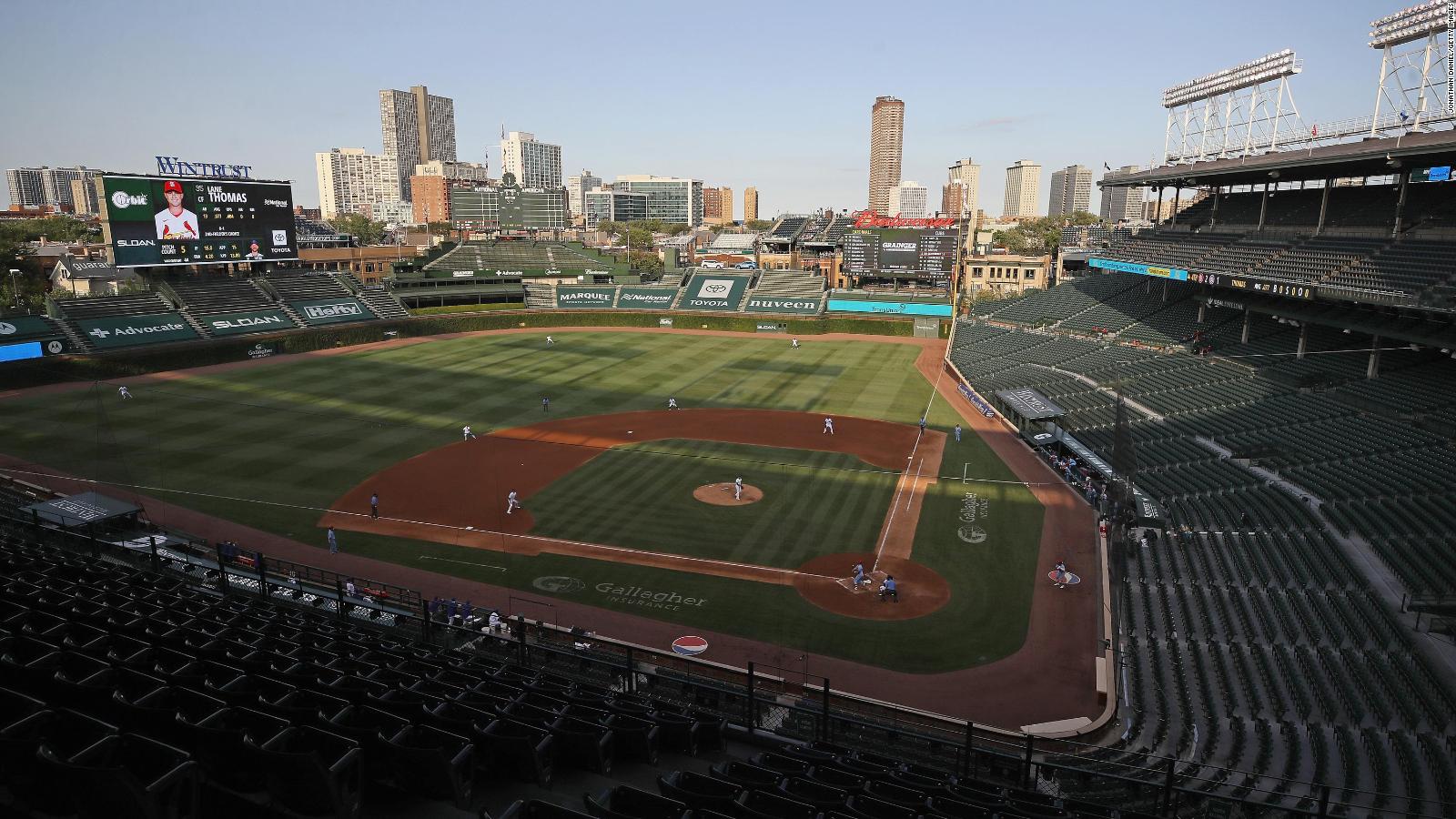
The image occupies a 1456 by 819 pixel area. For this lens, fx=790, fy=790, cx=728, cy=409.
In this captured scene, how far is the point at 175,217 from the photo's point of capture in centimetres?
5625

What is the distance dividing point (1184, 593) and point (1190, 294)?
3876cm

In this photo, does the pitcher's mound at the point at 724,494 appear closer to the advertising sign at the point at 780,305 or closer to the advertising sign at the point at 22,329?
the advertising sign at the point at 22,329

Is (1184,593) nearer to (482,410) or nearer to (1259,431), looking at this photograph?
(1259,431)

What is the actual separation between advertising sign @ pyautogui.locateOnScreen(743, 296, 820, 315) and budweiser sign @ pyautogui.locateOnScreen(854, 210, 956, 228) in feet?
36.1

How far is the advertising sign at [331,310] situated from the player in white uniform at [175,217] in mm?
9577

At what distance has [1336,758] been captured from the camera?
13.5 metres

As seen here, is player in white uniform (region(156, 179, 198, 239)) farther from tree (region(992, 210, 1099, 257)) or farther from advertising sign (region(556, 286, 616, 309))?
tree (region(992, 210, 1099, 257))

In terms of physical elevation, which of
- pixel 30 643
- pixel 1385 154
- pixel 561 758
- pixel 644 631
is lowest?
pixel 644 631

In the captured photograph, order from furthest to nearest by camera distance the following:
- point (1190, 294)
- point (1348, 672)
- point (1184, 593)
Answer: point (1190, 294), point (1184, 593), point (1348, 672)

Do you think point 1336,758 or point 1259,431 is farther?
point 1259,431

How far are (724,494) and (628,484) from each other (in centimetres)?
414

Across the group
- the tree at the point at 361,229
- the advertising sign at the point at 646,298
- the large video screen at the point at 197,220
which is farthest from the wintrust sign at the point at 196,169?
the tree at the point at 361,229

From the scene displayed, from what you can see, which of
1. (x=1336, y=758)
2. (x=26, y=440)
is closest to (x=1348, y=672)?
(x=1336, y=758)

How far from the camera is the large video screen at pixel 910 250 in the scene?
8025 centimetres
